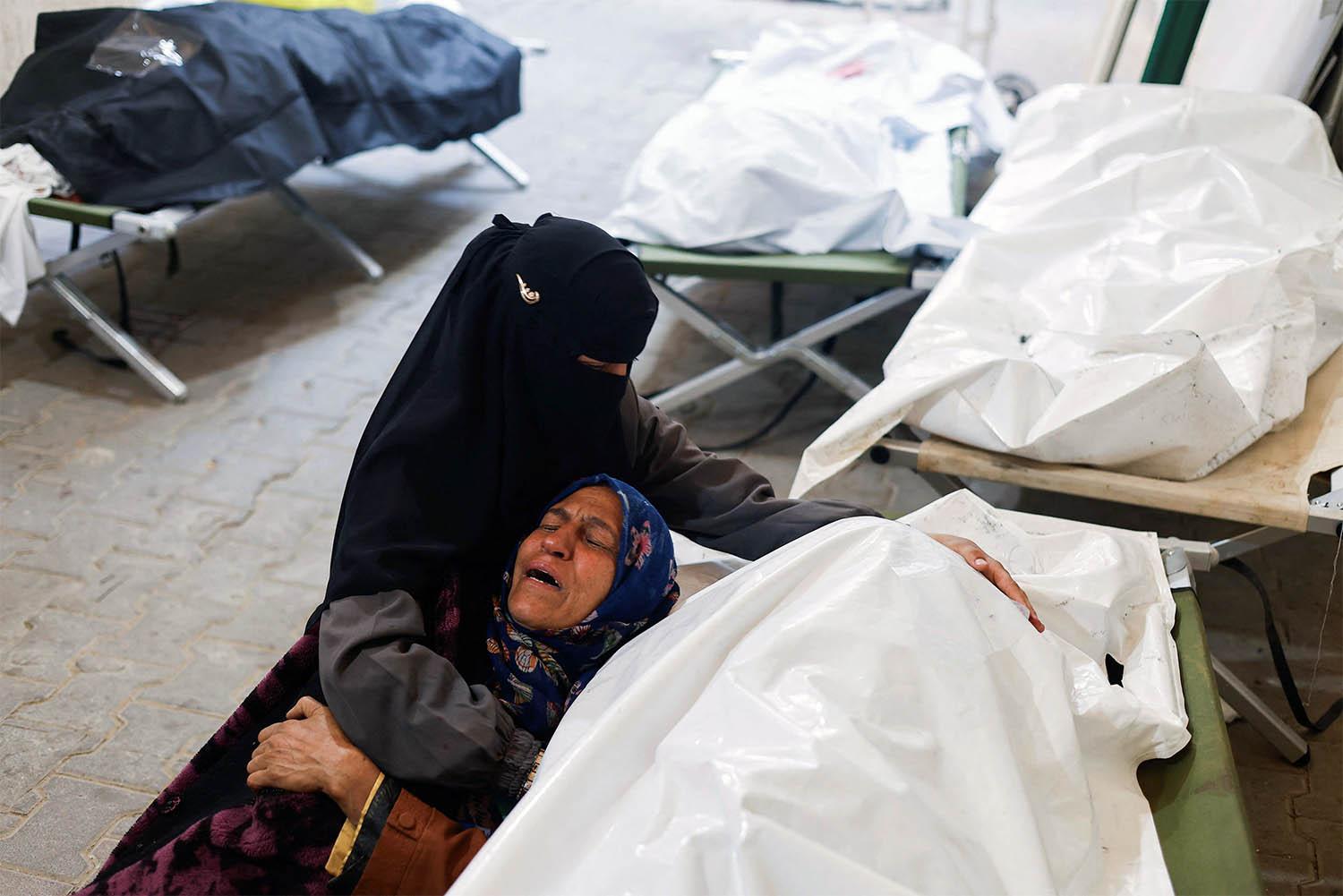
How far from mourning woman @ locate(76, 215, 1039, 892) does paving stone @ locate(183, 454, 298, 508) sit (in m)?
1.64

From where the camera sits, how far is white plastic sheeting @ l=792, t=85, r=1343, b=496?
234 centimetres

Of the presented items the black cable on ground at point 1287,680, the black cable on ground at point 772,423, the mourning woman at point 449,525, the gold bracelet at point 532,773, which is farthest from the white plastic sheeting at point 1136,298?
the gold bracelet at point 532,773

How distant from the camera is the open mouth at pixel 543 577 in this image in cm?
165

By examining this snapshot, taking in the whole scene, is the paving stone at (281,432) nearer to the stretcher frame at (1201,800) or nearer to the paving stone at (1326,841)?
the stretcher frame at (1201,800)

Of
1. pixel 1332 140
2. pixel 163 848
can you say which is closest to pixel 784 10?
pixel 1332 140

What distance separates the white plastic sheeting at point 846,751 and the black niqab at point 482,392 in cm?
33

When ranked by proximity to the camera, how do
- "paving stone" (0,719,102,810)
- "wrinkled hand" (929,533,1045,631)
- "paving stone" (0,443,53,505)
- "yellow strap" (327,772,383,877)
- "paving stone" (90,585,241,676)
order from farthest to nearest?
"paving stone" (0,443,53,505) → "paving stone" (90,585,241,676) → "paving stone" (0,719,102,810) → "wrinkled hand" (929,533,1045,631) → "yellow strap" (327,772,383,877)

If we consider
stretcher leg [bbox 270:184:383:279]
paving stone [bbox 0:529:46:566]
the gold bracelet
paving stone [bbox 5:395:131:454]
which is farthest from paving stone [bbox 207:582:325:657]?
stretcher leg [bbox 270:184:383:279]

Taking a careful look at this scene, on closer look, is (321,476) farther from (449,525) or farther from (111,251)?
(449,525)

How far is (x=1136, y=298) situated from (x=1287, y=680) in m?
0.92

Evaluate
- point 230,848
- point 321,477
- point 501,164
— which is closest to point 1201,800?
point 230,848

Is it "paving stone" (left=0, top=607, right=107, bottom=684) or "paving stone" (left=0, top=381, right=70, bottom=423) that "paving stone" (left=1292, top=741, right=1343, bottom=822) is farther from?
"paving stone" (left=0, top=381, right=70, bottom=423)

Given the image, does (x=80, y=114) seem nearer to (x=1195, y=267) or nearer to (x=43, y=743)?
(x=43, y=743)

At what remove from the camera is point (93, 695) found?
2.51 m
